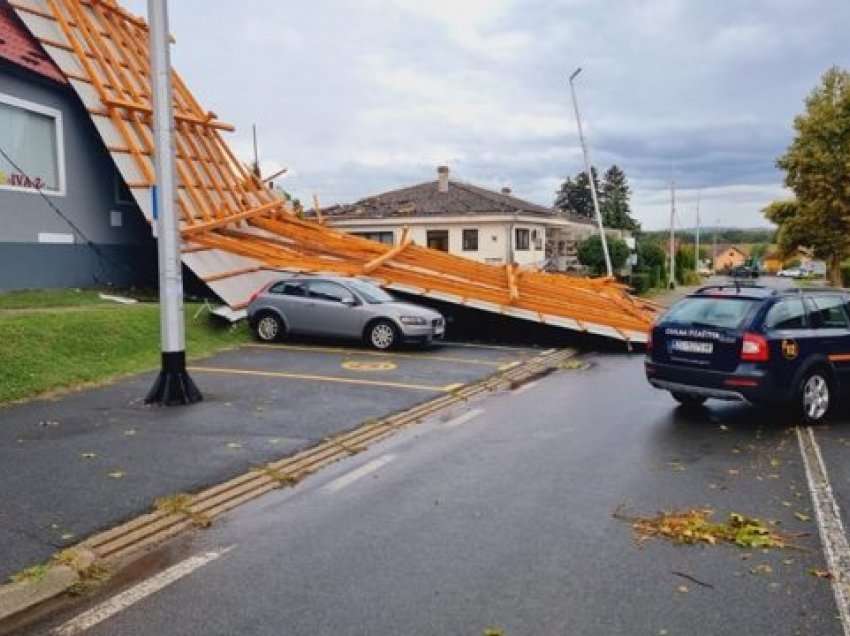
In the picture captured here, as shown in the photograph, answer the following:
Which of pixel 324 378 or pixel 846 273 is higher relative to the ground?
pixel 846 273

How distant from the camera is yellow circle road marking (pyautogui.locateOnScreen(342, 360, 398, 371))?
13633 millimetres

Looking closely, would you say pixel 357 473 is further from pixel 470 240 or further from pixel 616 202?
pixel 616 202

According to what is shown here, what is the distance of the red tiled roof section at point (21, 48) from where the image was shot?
17333mm

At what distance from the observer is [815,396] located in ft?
31.3

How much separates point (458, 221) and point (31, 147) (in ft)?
101

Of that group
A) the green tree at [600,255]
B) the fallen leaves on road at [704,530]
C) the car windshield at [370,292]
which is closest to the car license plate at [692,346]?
the fallen leaves on road at [704,530]

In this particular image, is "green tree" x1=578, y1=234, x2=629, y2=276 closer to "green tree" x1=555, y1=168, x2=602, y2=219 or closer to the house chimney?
the house chimney

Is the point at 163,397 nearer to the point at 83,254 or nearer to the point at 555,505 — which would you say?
the point at 555,505

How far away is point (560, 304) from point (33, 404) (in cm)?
1245

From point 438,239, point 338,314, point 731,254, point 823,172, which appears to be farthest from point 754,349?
point 731,254

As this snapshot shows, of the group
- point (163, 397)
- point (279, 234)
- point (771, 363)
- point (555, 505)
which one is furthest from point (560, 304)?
point (555, 505)

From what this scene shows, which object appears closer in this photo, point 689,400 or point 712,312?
point 712,312

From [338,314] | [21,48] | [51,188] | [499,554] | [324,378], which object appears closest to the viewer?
[499,554]

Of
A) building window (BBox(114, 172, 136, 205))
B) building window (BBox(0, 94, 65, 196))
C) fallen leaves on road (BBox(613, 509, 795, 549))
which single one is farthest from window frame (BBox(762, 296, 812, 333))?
building window (BBox(114, 172, 136, 205))
